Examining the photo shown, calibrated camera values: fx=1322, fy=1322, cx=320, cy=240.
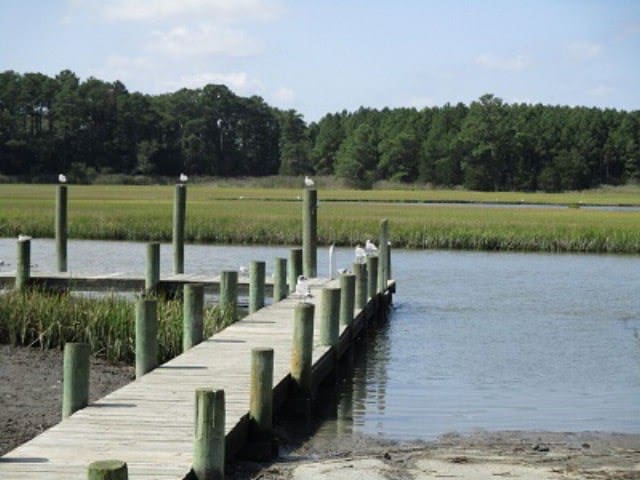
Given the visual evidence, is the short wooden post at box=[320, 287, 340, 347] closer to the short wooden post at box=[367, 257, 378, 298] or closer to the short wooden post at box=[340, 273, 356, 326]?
the short wooden post at box=[340, 273, 356, 326]

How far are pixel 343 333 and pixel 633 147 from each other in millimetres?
123782

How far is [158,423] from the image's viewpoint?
40.2 ft

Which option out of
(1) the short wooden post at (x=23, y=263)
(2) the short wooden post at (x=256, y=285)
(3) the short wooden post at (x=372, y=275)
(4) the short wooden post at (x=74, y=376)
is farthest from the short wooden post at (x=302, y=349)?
(3) the short wooden post at (x=372, y=275)

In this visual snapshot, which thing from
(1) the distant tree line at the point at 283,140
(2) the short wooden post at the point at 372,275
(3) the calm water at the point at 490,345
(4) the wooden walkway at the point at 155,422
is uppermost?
(1) the distant tree line at the point at 283,140

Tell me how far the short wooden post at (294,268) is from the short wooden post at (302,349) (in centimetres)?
982

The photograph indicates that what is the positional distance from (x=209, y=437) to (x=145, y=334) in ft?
15.1

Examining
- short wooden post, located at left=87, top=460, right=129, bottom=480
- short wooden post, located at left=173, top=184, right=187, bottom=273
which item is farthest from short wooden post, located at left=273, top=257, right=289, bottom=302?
short wooden post, located at left=87, top=460, right=129, bottom=480

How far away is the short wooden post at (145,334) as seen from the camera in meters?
15.3

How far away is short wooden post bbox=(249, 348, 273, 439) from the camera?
1295 centimetres

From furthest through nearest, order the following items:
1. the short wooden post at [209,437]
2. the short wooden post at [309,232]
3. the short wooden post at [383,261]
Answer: the short wooden post at [383,261], the short wooden post at [309,232], the short wooden post at [209,437]

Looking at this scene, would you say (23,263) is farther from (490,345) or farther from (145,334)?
(145,334)

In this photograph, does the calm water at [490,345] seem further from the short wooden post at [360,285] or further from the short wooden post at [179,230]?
the short wooden post at [179,230]

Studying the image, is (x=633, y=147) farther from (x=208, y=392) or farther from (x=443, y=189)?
(x=208, y=392)

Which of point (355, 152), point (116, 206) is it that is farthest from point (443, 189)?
point (116, 206)
